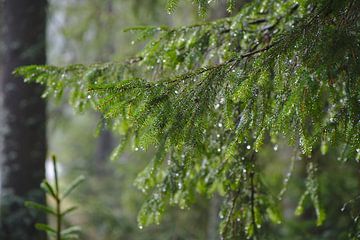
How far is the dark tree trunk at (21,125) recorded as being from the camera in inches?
207

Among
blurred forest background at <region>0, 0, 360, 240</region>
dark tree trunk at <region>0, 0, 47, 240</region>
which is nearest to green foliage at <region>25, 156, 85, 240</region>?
dark tree trunk at <region>0, 0, 47, 240</region>

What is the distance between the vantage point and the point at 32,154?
5.44m

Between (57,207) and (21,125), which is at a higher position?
(21,125)

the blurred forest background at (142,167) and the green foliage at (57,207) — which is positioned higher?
the blurred forest background at (142,167)

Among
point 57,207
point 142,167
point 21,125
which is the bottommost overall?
point 57,207

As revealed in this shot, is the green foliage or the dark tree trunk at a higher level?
the dark tree trunk

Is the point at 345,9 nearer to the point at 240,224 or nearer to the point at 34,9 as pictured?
the point at 240,224

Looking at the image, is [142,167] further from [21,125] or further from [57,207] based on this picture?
[57,207]

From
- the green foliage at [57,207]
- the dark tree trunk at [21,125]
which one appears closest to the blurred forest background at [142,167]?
the dark tree trunk at [21,125]

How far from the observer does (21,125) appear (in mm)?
5410

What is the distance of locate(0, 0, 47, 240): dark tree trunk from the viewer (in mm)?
5250

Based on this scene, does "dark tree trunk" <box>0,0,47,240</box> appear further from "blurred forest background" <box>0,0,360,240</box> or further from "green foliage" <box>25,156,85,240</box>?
"green foliage" <box>25,156,85,240</box>

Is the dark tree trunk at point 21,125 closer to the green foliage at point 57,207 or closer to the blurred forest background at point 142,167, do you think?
the blurred forest background at point 142,167

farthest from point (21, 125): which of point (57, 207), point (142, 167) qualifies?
point (142, 167)
